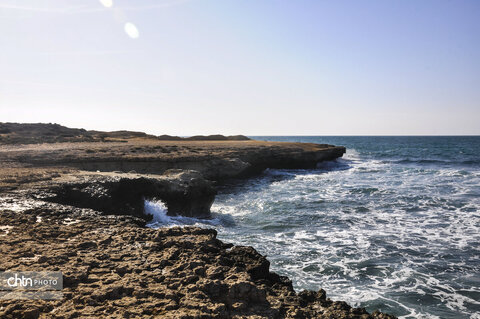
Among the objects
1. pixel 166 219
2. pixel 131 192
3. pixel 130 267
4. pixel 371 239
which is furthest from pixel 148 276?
pixel 371 239

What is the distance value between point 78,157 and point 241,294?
17.6 metres

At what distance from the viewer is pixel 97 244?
504 centimetres

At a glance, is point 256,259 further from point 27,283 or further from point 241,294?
point 27,283

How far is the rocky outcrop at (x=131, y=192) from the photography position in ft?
30.6

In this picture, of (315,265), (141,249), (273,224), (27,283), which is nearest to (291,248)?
(315,265)

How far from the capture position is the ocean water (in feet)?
20.6

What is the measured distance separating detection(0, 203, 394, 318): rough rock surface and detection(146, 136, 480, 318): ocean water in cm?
249

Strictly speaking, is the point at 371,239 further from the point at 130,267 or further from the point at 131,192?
the point at 131,192

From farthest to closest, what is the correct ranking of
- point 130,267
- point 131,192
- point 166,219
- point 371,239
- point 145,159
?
point 145,159 < point 166,219 < point 131,192 < point 371,239 < point 130,267

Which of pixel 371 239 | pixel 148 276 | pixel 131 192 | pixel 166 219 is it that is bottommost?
pixel 371 239

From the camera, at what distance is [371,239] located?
9570 mm

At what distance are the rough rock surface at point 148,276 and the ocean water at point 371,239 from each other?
2485 millimetres

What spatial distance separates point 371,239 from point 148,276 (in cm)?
768

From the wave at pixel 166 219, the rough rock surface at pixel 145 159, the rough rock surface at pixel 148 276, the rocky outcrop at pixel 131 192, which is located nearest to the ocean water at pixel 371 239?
the wave at pixel 166 219
